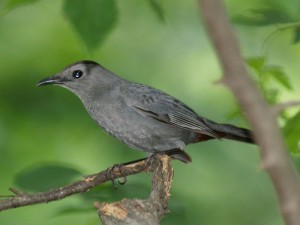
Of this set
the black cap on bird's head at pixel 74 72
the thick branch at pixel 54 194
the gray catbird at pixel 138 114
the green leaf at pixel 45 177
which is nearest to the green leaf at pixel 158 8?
the thick branch at pixel 54 194

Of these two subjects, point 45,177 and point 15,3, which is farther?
point 45,177

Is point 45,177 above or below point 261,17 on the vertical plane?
below

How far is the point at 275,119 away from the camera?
116cm

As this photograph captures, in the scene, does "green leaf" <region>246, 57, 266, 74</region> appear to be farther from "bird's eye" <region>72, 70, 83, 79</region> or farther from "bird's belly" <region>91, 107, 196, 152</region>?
"bird's eye" <region>72, 70, 83, 79</region>

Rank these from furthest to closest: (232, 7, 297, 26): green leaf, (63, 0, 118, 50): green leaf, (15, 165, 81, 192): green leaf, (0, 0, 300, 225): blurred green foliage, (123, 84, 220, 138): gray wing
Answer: (0, 0, 300, 225): blurred green foliage → (123, 84, 220, 138): gray wing → (15, 165, 81, 192): green leaf → (63, 0, 118, 50): green leaf → (232, 7, 297, 26): green leaf

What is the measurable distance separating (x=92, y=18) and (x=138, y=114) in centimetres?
140

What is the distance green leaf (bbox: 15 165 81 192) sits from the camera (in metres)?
3.69

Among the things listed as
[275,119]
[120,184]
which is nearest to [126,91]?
[120,184]

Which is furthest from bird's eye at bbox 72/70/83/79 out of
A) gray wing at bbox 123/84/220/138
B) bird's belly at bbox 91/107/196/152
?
bird's belly at bbox 91/107/196/152

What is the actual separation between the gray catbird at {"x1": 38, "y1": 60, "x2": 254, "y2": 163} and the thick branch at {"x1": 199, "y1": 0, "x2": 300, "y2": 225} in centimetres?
337

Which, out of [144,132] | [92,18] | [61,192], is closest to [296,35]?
[92,18]

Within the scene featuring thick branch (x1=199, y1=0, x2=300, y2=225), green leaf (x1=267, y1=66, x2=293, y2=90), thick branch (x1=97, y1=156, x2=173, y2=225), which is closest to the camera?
thick branch (x1=199, y1=0, x2=300, y2=225)

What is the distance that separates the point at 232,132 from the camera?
471cm

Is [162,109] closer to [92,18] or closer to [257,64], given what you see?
[257,64]
